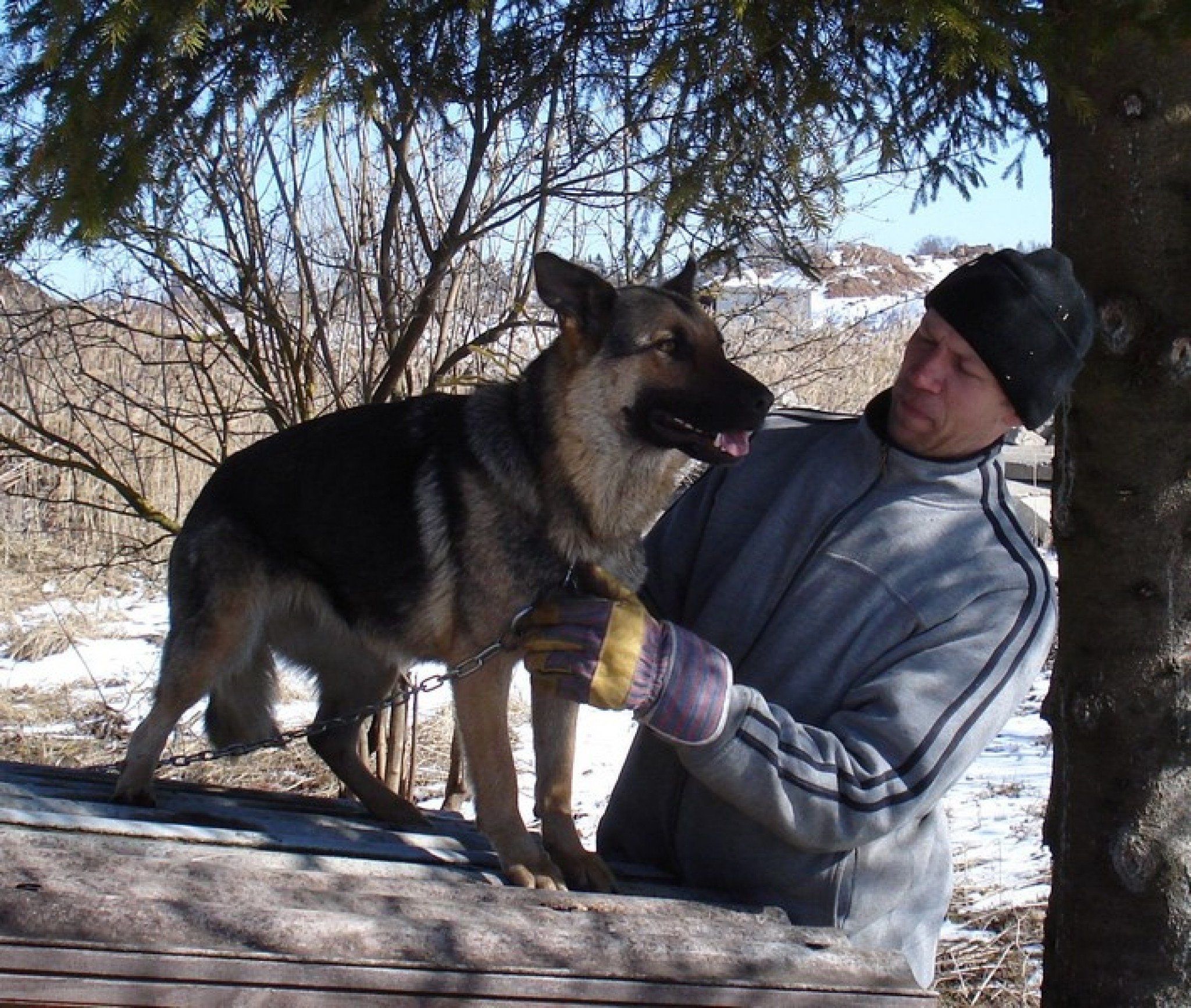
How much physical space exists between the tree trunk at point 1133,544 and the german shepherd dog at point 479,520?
0.90 meters

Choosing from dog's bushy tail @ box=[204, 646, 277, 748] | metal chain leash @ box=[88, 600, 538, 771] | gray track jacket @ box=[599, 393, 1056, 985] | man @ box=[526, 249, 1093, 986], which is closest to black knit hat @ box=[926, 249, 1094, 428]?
man @ box=[526, 249, 1093, 986]

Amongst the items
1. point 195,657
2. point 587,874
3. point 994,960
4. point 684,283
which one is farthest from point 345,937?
point 994,960

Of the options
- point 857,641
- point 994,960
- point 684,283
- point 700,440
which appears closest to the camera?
point 857,641

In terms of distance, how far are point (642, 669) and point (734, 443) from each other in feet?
2.99

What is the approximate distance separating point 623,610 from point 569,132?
117 inches

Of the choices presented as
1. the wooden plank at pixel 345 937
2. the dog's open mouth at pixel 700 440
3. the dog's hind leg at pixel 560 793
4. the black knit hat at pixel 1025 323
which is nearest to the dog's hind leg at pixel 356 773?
the dog's hind leg at pixel 560 793

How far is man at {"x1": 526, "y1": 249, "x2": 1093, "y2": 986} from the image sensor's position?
7.34 ft

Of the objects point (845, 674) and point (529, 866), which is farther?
point (529, 866)

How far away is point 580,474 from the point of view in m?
3.11

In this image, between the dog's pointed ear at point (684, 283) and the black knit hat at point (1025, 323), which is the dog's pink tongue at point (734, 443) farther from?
the dog's pointed ear at point (684, 283)

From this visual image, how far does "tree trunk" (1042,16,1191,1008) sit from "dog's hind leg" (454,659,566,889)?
1.40 meters

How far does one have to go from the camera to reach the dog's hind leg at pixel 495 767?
2.73 meters

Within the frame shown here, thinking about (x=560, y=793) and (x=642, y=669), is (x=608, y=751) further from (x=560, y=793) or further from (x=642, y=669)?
(x=642, y=669)

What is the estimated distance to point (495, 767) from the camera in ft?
9.49
